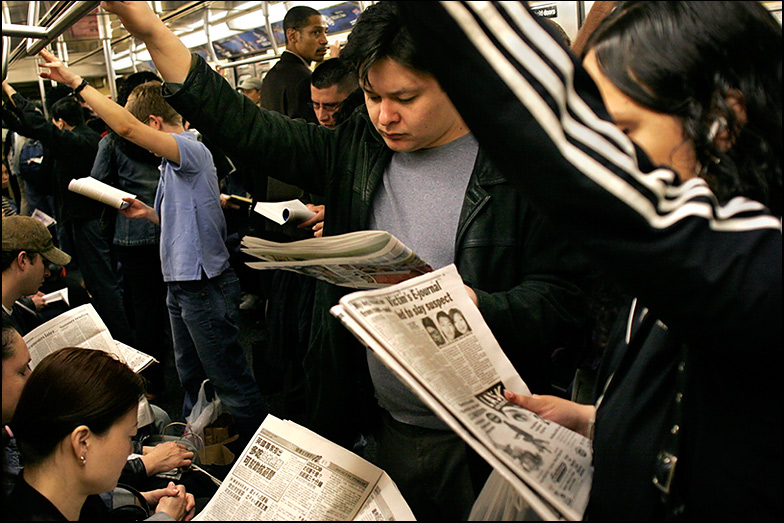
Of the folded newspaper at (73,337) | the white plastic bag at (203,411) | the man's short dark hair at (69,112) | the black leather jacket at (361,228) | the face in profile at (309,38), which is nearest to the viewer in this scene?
the black leather jacket at (361,228)

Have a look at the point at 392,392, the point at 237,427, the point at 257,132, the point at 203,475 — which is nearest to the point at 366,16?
the point at 257,132

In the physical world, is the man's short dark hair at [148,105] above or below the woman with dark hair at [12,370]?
above

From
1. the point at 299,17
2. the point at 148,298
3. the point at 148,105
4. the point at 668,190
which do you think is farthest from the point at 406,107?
the point at 299,17

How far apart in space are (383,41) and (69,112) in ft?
13.2

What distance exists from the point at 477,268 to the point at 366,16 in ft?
1.92

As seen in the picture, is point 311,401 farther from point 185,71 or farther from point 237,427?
point 237,427

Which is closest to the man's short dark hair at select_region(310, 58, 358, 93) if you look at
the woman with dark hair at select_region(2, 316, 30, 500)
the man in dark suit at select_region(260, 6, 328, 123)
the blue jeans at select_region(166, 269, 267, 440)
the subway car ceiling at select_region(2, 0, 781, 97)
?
the man in dark suit at select_region(260, 6, 328, 123)

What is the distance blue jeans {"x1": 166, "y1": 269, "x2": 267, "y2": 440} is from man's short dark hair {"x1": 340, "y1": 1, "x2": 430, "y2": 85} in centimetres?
176

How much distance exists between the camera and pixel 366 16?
4.51 feet

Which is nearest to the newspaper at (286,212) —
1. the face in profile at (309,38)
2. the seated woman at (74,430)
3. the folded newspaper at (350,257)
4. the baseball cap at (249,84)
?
the seated woman at (74,430)

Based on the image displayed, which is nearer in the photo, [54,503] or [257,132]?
[54,503]

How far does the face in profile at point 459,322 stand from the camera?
3.26ft

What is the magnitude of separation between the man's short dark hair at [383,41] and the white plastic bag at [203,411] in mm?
1958

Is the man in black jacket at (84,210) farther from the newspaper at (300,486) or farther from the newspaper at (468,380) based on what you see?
the newspaper at (468,380)
